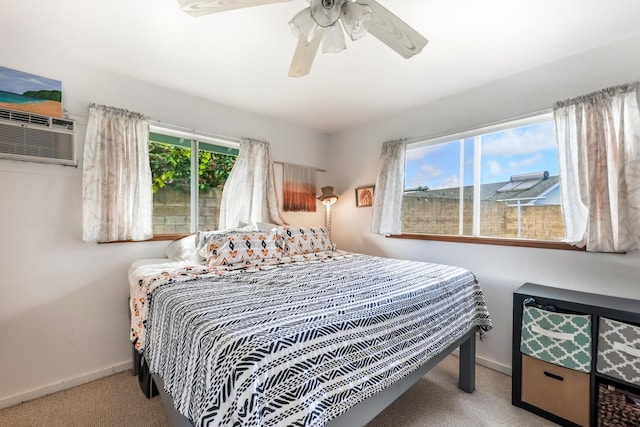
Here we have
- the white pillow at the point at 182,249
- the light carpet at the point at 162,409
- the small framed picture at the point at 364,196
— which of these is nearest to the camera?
the light carpet at the point at 162,409

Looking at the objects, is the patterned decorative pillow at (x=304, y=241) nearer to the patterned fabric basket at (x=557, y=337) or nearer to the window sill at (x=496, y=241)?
the window sill at (x=496, y=241)

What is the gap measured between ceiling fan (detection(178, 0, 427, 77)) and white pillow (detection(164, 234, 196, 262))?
66.1 inches

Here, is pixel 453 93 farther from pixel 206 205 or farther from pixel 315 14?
pixel 206 205

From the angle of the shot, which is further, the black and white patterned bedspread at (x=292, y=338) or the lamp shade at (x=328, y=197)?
the lamp shade at (x=328, y=197)

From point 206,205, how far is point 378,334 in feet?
7.34

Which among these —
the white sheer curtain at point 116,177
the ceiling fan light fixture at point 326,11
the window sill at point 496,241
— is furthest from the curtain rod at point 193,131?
the window sill at point 496,241

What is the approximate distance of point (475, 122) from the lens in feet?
8.17

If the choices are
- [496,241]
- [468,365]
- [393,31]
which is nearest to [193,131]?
[393,31]

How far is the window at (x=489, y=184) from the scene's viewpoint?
2.17 meters

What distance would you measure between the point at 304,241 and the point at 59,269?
1.89 meters

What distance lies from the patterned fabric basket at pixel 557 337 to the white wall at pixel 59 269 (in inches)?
116

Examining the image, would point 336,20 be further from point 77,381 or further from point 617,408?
point 77,381

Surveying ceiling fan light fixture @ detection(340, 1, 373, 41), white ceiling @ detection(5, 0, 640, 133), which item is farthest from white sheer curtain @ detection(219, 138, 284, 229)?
ceiling fan light fixture @ detection(340, 1, 373, 41)

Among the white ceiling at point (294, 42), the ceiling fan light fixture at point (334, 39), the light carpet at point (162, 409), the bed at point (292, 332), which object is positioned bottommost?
the light carpet at point (162, 409)
